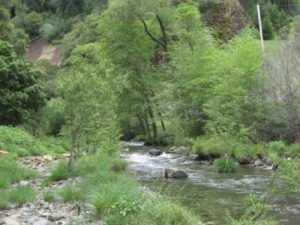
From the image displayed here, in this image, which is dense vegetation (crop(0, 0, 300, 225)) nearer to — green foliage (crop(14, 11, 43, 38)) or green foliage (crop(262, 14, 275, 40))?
green foliage (crop(262, 14, 275, 40))

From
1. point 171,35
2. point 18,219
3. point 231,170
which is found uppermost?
point 171,35

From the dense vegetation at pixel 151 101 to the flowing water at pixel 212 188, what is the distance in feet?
2.68

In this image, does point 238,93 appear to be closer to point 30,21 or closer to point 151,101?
point 151,101

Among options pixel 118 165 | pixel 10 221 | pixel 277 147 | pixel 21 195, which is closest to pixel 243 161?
pixel 277 147

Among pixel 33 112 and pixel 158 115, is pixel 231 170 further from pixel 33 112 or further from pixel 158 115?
pixel 158 115

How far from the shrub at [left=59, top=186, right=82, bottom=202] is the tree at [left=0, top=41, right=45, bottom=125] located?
1834cm

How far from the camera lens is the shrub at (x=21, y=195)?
12734 mm

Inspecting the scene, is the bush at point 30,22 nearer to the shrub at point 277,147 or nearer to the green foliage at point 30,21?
the green foliage at point 30,21

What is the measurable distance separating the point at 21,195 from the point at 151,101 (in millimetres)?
28467

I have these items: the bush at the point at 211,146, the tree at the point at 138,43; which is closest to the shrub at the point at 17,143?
the bush at the point at 211,146

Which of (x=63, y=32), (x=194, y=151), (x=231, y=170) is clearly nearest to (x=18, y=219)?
(x=231, y=170)

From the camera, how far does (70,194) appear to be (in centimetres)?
1320

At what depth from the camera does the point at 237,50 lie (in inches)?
1214

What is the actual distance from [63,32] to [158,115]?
4641 cm
